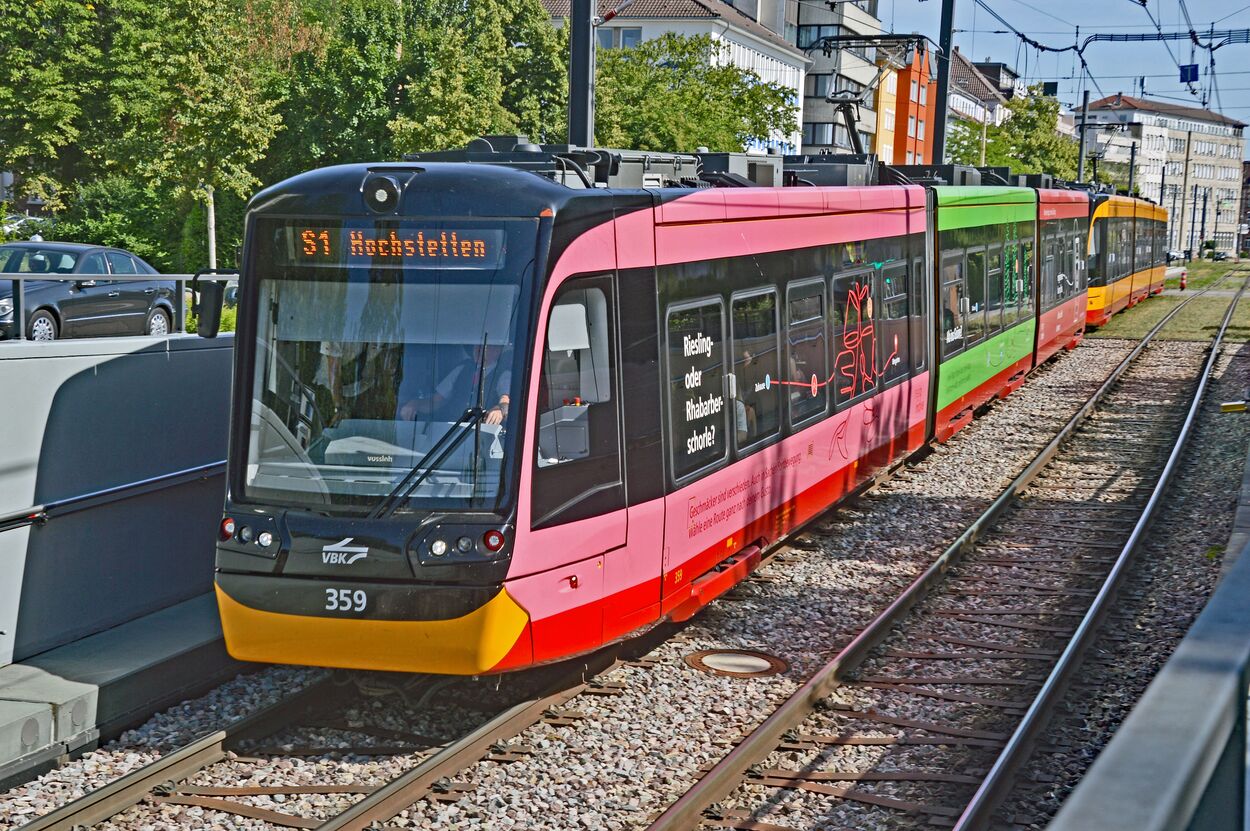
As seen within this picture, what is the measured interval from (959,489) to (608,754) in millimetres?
8404

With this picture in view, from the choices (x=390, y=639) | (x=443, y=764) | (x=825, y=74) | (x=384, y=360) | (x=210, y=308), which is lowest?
(x=443, y=764)

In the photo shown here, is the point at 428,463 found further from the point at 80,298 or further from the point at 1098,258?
the point at 1098,258

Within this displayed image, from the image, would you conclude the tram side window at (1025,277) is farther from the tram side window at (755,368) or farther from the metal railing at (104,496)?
the metal railing at (104,496)

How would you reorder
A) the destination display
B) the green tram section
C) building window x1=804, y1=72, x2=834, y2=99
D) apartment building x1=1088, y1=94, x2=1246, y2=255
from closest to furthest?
the destination display
the green tram section
building window x1=804, y1=72, x2=834, y2=99
apartment building x1=1088, y1=94, x2=1246, y2=255

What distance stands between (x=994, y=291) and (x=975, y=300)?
1.44m

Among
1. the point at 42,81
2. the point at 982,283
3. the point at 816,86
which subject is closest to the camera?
the point at 982,283

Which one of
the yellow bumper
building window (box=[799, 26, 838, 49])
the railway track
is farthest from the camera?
building window (box=[799, 26, 838, 49])

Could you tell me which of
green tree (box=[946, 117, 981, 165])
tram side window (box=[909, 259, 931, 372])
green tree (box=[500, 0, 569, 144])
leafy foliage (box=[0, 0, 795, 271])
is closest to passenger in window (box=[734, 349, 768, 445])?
tram side window (box=[909, 259, 931, 372])

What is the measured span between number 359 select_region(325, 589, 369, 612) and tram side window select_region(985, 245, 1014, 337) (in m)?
13.0

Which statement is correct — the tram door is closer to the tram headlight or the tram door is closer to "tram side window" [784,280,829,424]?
the tram headlight

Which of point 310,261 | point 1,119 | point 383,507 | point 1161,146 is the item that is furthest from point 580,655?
point 1161,146

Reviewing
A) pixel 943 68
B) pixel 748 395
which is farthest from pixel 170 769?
pixel 943 68

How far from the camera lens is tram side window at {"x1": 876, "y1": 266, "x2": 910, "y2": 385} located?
1348 centimetres

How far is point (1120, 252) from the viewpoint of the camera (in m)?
36.8
